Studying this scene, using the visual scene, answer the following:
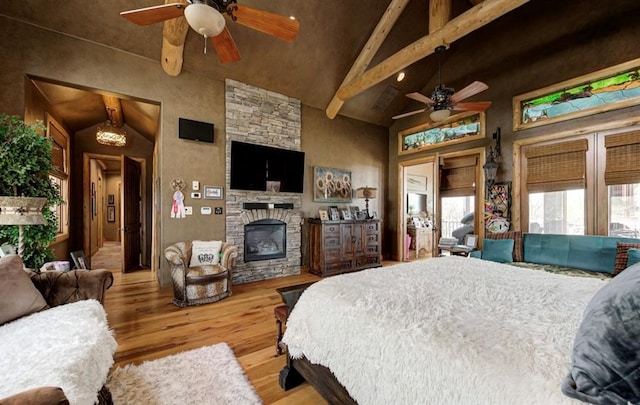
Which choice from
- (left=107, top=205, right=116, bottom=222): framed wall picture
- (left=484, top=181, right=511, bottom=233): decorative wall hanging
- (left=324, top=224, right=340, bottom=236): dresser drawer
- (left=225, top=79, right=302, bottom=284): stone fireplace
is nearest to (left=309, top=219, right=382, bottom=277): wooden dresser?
(left=324, top=224, right=340, bottom=236): dresser drawer

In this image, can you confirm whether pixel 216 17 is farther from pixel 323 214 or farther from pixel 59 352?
pixel 323 214

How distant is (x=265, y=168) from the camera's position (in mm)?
4574

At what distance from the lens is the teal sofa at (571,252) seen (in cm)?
Result: 302

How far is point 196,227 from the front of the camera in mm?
4027

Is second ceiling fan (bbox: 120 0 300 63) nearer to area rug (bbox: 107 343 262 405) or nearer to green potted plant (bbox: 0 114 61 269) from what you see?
green potted plant (bbox: 0 114 61 269)

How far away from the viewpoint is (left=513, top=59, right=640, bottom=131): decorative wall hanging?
336 cm

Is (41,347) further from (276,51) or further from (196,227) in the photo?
(276,51)

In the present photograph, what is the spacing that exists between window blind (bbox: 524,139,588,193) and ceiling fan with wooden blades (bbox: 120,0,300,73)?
4.22m

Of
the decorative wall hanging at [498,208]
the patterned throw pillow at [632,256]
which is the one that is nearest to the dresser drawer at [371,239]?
the decorative wall hanging at [498,208]

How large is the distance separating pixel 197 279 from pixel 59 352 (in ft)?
6.78

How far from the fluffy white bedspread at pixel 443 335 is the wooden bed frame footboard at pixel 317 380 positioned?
0.45ft

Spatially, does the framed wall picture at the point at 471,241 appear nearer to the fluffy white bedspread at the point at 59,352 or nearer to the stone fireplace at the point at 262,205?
the stone fireplace at the point at 262,205

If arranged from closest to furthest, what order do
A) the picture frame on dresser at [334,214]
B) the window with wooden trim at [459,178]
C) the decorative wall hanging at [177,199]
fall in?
1. the decorative wall hanging at [177,199]
2. the window with wooden trim at [459,178]
3. the picture frame on dresser at [334,214]

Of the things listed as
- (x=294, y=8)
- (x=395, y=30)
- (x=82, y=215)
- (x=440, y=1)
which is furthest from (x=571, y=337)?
(x=82, y=215)
